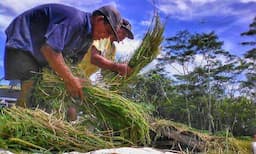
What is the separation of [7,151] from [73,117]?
41 centimetres

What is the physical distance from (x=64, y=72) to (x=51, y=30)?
0.60 feet

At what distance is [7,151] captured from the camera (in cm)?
122

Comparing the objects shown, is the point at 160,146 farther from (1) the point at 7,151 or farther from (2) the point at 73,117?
(1) the point at 7,151

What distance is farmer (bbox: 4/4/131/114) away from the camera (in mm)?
1591

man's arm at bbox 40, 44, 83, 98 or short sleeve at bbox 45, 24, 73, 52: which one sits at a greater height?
short sleeve at bbox 45, 24, 73, 52

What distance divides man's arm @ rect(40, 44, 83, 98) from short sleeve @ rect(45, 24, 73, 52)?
0.06 feet

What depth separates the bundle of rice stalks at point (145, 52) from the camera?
1.71 meters

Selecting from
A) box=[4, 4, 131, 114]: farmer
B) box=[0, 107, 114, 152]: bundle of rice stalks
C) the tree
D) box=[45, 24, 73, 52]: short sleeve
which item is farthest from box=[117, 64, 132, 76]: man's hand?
the tree

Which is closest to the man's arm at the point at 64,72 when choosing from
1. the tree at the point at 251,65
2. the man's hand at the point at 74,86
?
the man's hand at the point at 74,86

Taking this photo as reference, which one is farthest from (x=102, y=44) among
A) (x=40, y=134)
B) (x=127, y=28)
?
(x=40, y=134)

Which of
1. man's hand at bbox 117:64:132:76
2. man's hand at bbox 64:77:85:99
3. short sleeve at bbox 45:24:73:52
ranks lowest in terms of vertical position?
man's hand at bbox 64:77:85:99

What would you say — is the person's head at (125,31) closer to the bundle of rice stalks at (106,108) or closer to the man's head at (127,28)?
the man's head at (127,28)

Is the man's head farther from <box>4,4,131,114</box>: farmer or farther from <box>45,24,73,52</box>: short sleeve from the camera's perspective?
<box>45,24,73,52</box>: short sleeve

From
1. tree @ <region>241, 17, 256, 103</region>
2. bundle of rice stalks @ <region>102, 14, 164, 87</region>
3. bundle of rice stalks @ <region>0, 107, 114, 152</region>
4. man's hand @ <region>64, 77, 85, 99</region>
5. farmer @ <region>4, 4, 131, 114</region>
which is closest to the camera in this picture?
bundle of rice stalks @ <region>0, 107, 114, 152</region>
